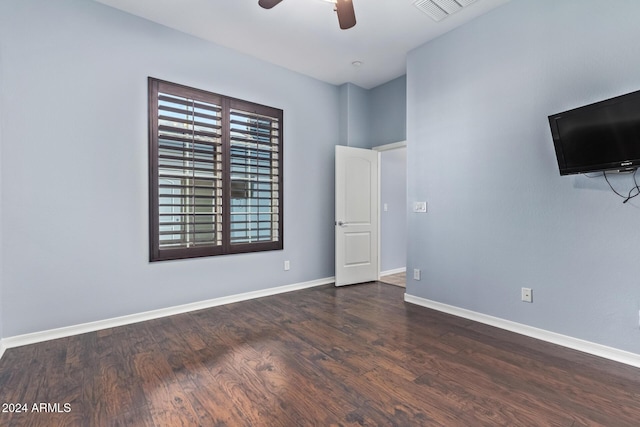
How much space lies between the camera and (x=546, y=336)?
2.61m

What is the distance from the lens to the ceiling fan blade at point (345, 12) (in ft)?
7.08

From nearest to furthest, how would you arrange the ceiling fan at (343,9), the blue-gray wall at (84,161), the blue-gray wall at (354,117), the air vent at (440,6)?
1. the ceiling fan at (343,9)
2. the blue-gray wall at (84,161)
3. the air vent at (440,6)
4. the blue-gray wall at (354,117)

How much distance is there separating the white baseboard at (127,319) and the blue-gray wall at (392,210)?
5.93 ft

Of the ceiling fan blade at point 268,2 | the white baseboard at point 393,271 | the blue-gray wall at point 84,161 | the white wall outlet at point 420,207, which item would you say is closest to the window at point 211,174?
the blue-gray wall at point 84,161

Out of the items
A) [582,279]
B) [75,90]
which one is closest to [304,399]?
[582,279]

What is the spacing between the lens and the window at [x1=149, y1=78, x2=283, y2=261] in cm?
321

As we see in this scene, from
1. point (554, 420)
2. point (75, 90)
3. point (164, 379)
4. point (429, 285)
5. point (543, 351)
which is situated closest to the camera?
point (554, 420)

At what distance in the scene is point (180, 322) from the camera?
10.0 ft

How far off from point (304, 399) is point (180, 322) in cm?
182

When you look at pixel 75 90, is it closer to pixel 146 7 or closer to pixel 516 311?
pixel 146 7

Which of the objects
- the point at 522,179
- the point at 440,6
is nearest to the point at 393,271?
the point at 522,179

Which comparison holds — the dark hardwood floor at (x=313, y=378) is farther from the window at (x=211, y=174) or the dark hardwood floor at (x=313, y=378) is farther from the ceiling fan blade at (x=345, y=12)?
the ceiling fan blade at (x=345, y=12)

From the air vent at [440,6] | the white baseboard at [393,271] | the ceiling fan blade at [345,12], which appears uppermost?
the air vent at [440,6]

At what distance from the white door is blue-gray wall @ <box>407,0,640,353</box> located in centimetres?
105
